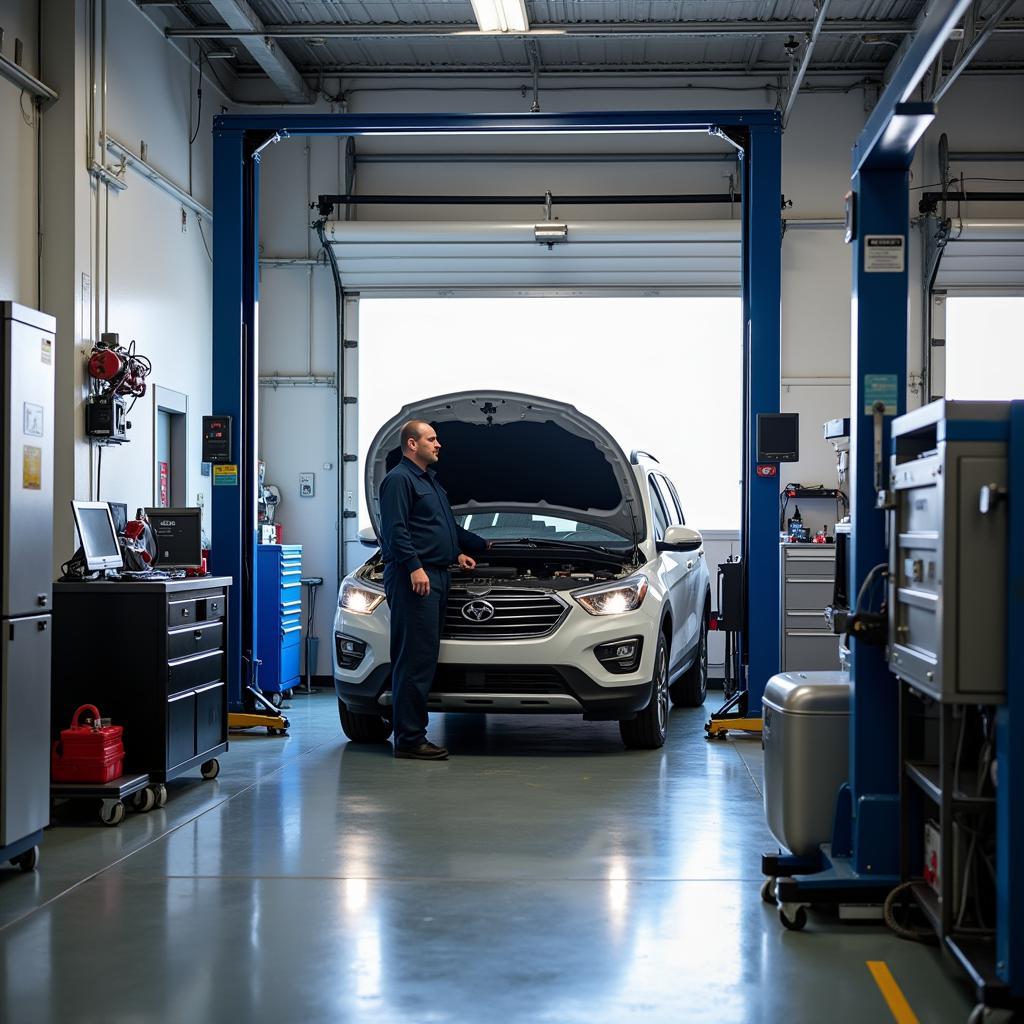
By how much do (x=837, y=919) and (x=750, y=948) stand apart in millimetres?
413

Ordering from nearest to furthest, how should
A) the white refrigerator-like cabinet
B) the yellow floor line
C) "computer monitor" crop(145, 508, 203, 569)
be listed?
1. the yellow floor line
2. the white refrigerator-like cabinet
3. "computer monitor" crop(145, 508, 203, 569)

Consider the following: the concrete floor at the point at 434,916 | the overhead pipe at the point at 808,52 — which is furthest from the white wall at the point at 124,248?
the overhead pipe at the point at 808,52

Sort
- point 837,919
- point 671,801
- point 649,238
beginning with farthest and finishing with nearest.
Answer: point 649,238, point 671,801, point 837,919

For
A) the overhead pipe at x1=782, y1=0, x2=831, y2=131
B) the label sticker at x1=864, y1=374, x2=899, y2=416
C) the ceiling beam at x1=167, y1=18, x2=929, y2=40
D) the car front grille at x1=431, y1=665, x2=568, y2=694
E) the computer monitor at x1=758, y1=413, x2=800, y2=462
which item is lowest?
the car front grille at x1=431, y1=665, x2=568, y2=694

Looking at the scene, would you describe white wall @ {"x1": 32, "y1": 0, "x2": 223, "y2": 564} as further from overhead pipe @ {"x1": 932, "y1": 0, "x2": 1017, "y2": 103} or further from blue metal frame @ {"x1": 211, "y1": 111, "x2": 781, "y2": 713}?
overhead pipe @ {"x1": 932, "y1": 0, "x2": 1017, "y2": 103}

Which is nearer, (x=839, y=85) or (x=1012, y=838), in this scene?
(x=1012, y=838)

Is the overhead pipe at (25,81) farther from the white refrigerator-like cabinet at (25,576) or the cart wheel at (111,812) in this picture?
the cart wheel at (111,812)

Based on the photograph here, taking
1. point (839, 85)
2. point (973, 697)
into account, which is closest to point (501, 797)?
point (973, 697)

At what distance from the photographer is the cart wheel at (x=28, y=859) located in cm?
447

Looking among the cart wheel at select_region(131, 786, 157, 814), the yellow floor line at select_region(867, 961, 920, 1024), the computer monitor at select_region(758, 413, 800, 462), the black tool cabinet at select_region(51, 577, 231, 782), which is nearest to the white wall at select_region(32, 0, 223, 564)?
the black tool cabinet at select_region(51, 577, 231, 782)

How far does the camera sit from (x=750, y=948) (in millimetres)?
3598

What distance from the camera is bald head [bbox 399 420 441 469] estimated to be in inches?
270

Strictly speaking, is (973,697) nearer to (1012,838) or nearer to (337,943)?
(1012,838)

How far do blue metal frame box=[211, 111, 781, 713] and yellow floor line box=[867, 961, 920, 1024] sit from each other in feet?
14.9
